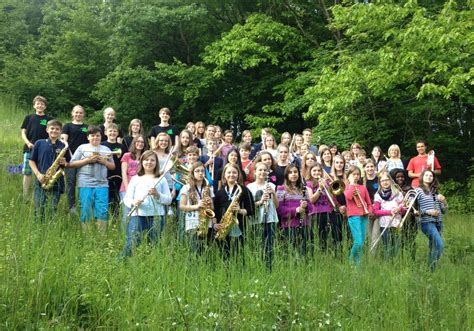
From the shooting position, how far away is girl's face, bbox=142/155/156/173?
6.05 meters

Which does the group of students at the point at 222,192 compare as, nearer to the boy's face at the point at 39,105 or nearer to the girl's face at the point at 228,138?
the boy's face at the point at 39,105

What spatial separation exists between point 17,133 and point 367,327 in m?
11.4

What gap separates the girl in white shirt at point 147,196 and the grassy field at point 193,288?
41 cm

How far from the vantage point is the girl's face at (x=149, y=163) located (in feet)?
19.8

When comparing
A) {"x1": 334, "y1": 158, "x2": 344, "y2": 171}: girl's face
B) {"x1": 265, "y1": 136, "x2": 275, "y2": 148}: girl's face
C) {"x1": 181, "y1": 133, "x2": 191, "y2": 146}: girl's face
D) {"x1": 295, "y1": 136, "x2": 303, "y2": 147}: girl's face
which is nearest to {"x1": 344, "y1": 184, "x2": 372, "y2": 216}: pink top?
{"x1": 334, "y1": 158, "x2": 344, "y2": 171}: girl's face

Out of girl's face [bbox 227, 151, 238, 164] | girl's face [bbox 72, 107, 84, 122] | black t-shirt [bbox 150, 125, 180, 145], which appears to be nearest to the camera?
girl's face [bbox 227, 151, 238, 164]

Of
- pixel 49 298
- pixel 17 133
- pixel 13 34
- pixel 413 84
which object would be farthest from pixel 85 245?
pixel 13 34

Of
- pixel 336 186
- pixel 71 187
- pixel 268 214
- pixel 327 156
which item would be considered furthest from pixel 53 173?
pixel 327 156

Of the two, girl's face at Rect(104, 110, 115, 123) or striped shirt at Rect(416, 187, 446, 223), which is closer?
striped shirt at Rect(416, 187, 446, 223)

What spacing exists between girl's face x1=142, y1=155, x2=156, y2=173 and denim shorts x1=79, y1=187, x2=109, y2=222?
0.74 meters

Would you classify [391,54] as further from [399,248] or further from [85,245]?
[85,245]

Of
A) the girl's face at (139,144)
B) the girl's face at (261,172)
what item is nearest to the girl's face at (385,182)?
the girl's face at (261,172)

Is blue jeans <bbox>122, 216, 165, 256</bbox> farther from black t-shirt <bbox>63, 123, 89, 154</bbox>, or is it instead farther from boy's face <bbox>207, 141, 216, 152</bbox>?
boy's face <bbox>207, 141, 216, 152</bbox>

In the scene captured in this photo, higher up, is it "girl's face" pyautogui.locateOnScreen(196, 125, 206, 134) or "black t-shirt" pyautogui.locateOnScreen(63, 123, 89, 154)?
"girl's face" pyautogui.locateOnScreen(196, 125, 206, 134)
